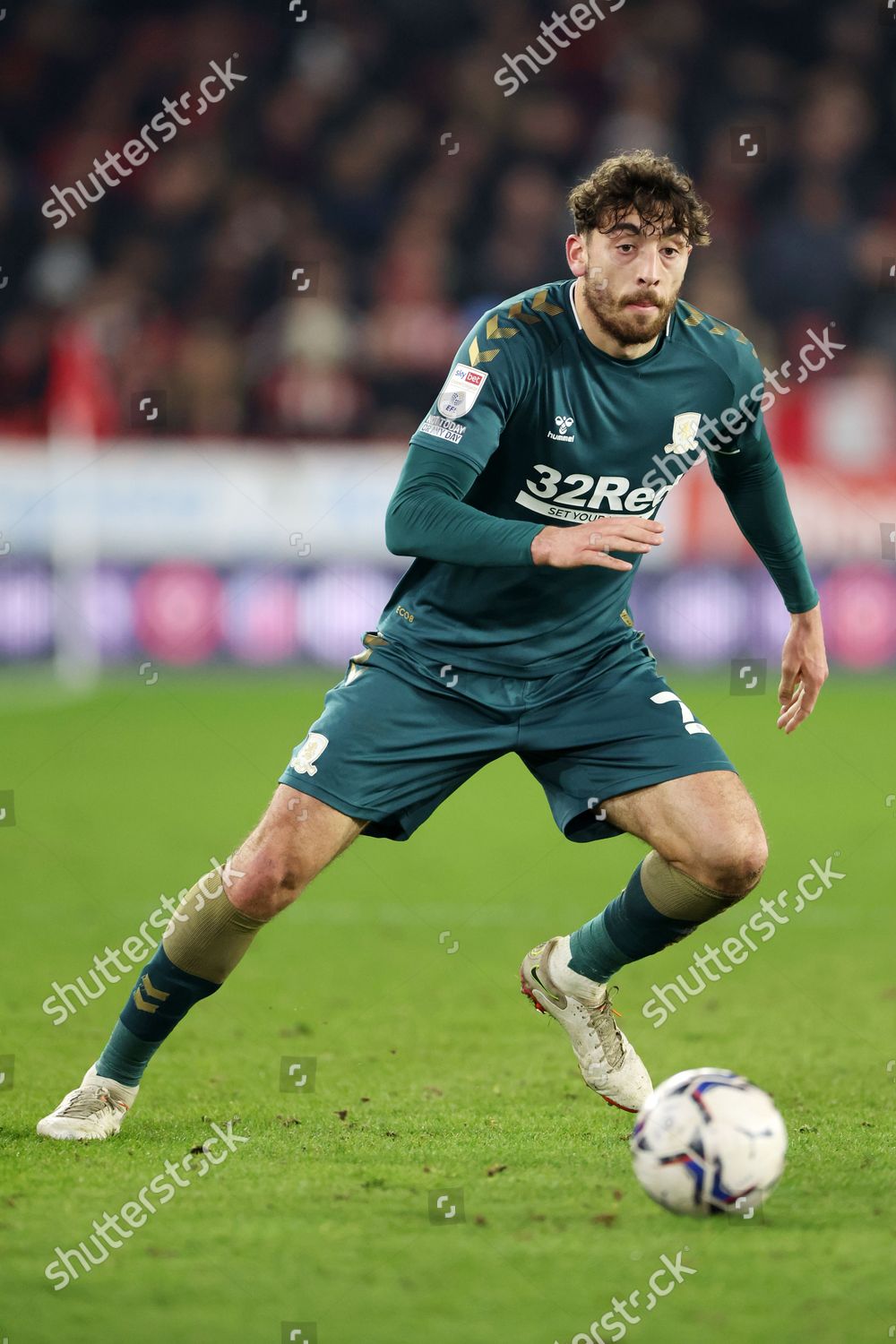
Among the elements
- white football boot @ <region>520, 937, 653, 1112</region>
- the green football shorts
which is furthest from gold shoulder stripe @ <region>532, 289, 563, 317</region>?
white football boot @ <region>520, 937, 653, 1112</region>

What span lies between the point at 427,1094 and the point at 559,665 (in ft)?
3.75

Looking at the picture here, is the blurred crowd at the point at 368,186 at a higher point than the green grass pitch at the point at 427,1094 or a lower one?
higher

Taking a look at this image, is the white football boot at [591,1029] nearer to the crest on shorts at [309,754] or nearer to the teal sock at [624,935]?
the teal sock at [624,935]

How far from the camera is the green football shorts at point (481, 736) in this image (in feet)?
13.4

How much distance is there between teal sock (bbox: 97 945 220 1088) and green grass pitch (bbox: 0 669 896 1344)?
0.15 meters

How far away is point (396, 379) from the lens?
46.2 feet

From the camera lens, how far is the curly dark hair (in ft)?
13.2

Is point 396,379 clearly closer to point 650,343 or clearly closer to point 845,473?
point 845,473

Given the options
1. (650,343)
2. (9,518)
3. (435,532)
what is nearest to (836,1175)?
(435,532)

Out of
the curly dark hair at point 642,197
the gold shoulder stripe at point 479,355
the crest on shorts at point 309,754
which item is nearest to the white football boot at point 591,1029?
the crest on shorts at point 309,754

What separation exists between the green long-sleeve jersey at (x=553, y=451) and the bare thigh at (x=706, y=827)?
42cm

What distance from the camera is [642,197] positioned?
158 inches

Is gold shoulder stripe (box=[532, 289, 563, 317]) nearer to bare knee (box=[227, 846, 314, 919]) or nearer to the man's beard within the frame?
the man's beard

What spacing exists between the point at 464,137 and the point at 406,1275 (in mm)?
14742
